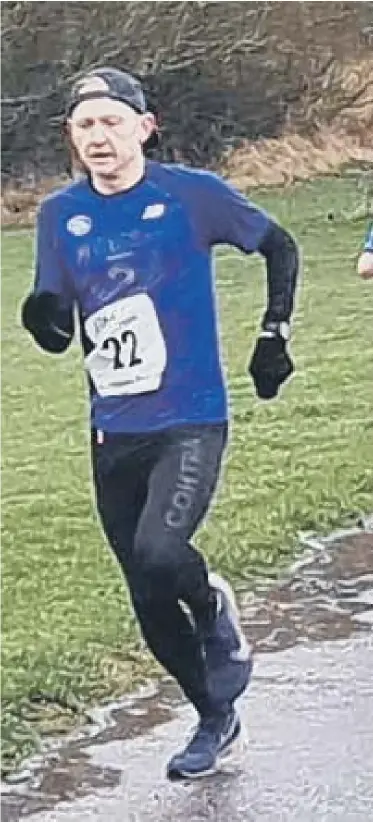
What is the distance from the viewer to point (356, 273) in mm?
4148

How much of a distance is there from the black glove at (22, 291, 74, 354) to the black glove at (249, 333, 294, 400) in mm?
352

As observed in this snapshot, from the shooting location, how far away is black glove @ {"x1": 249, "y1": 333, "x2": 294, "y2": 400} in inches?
158

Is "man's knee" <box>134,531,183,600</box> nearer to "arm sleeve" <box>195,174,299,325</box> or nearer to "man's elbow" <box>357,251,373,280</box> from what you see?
"arm sleeve" <box>195,174,299,325</box>

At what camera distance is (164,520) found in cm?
394

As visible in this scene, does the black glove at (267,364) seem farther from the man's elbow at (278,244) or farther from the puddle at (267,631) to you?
the puddle at (267,631)

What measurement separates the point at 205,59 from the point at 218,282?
0.49 meters

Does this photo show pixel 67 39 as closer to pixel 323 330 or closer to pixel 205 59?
pixel 205 59

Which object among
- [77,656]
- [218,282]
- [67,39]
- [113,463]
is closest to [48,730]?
[77,656]

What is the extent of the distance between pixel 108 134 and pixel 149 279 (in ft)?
0.90

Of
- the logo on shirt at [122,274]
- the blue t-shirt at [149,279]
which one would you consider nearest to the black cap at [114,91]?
the blue t-shirt at [149,279]

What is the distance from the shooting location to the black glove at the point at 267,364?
13.2ft

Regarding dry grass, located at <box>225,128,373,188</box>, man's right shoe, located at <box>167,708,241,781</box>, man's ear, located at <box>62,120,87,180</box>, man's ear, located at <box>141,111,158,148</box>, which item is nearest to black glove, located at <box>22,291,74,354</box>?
man's ear, located at <box>62,120,87,180</box>

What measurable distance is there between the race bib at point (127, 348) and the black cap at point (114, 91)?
0.31 metres

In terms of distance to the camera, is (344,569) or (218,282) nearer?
(218,282)
